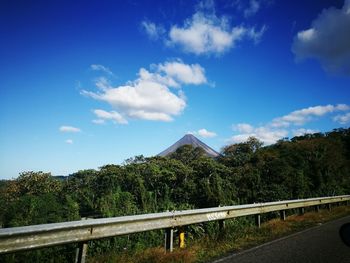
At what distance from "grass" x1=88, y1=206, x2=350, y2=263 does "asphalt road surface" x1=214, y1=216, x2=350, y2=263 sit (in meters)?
0.37

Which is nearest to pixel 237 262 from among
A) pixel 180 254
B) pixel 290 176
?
pixel 180 254

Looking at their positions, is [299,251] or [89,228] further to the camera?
[299,251]

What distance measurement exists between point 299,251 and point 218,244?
175 centimetres

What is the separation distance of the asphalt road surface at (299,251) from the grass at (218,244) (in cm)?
37

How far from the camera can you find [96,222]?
505 cm

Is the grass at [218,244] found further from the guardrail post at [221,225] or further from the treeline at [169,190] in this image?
the treeline at [169,190]

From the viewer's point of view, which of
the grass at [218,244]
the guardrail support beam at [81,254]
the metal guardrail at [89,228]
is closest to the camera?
the metal guardrail at [89,228]

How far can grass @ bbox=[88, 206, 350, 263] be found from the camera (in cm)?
570

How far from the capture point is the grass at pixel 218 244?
5695mm

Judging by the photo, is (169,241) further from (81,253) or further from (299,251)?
(299,251)

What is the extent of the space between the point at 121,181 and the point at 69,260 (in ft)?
195

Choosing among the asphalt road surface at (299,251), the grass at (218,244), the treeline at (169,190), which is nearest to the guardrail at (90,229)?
the grass at (218,244)

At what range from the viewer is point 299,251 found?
6.49 metres

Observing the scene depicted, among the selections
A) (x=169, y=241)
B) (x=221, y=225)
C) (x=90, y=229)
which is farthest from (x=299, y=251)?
(x=90, y=229)
